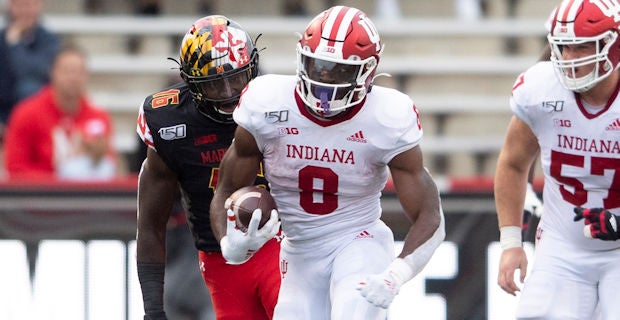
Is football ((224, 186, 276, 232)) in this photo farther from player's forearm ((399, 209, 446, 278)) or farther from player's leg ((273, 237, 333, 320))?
player's forearm ((399, 209, 446, 278))

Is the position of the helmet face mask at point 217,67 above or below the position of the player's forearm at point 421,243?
above

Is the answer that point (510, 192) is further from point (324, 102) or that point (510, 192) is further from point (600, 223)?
point (324, 102)

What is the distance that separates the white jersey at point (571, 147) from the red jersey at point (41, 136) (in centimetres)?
378

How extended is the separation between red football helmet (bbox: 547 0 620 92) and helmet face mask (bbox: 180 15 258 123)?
129 centimetres

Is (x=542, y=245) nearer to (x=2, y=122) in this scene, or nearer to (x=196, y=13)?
(x=2, y=122)

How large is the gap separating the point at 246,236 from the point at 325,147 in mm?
471

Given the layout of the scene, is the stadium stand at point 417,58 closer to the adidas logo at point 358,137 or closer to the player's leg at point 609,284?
the player's leg at point 609,284

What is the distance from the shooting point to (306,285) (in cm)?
520

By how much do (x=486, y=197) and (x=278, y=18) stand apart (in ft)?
13.8

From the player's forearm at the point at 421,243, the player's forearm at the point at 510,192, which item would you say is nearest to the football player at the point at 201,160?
the player's forearm at the point at 421,243

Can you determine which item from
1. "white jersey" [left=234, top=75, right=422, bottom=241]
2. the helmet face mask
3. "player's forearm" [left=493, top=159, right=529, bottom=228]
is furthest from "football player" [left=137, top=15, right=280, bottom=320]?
"player's forearm" [left=493, top=159, right=529, bottom=228]

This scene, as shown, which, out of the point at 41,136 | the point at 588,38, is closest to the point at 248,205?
the point at 588,38

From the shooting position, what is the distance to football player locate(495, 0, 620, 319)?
512 cm

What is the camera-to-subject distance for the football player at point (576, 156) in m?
5.12
